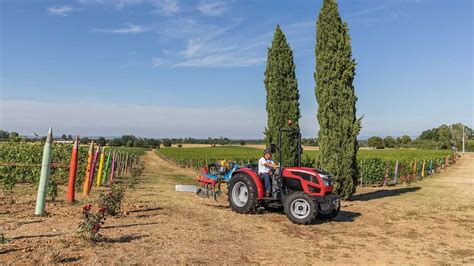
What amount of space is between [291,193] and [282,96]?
25.0 feet

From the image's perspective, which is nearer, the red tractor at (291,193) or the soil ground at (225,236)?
the soil ground at (225,236)

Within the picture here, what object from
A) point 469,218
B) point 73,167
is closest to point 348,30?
point 469,218

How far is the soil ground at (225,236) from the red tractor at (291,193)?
0.30 m

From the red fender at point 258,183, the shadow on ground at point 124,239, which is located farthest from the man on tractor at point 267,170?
the shadow on ground at point 124,239

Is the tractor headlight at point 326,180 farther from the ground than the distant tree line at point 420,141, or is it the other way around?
the distant tree line at point 420,141

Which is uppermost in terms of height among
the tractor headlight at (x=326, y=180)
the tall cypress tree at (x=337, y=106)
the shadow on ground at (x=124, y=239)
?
the tall cypress tree at (x=337, y=106)

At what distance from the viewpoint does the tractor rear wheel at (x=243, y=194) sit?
9227 millimetres

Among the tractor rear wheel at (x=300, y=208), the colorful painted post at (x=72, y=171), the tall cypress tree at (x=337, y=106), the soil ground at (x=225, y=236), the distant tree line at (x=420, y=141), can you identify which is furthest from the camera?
the distant tree line at (x=420, y=141)

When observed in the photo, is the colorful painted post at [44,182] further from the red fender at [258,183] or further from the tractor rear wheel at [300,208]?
the tractor rear wheel at [300,208]

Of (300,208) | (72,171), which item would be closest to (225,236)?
(300,208)

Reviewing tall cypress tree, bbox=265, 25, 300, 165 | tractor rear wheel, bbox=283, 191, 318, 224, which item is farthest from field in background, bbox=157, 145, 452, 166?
tractor rear wheel, bbox=283, 191, 318, 224

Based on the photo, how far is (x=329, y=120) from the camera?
13414mm

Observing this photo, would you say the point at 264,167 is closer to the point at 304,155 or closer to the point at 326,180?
the point at 326,180

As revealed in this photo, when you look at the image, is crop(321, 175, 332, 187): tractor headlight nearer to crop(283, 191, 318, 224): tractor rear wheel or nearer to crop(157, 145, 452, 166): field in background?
crop(283, 191, 318, 224): tractor rear wheel
